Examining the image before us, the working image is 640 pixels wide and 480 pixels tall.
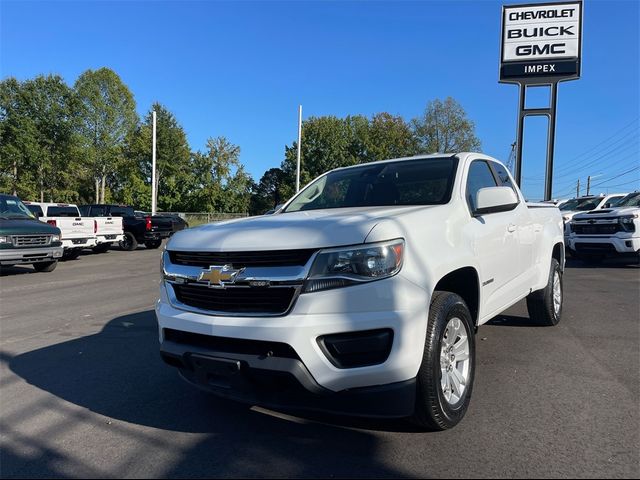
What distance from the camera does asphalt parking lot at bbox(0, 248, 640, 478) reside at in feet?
9.17

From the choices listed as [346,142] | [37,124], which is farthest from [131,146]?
[346,142]

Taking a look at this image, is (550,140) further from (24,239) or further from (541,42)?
(24,239)

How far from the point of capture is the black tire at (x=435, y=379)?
2869mm

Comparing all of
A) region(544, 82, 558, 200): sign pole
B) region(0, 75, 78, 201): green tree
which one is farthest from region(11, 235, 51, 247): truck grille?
region(0, 75, 78, 201): green tree

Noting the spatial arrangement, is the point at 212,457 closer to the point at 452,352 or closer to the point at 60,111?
the point at 452,352

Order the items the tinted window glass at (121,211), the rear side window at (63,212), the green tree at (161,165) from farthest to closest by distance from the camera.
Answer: the green tree at (161,165) → the tinted window glass at (121,211) → the rear side window at (63,212)

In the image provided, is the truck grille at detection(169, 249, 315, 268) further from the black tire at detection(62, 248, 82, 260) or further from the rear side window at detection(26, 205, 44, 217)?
the rear side window at detection(26, 205, 44, 217)

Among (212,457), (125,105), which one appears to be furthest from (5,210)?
(125,105)

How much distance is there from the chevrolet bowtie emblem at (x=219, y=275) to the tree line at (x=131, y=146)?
33.6 meters

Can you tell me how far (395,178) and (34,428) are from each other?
11.3ft

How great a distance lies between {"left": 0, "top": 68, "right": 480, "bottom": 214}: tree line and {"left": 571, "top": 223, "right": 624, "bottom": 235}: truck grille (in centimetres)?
2528

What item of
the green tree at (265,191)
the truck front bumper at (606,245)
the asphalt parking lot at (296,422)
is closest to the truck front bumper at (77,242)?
the asphalt parking lot at (296,422)

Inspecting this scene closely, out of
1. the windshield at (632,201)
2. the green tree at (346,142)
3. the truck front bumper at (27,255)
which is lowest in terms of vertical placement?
the truck front bumper at (27,255)

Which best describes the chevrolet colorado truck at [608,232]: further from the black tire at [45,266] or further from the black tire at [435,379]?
the black tire at [45,266]
